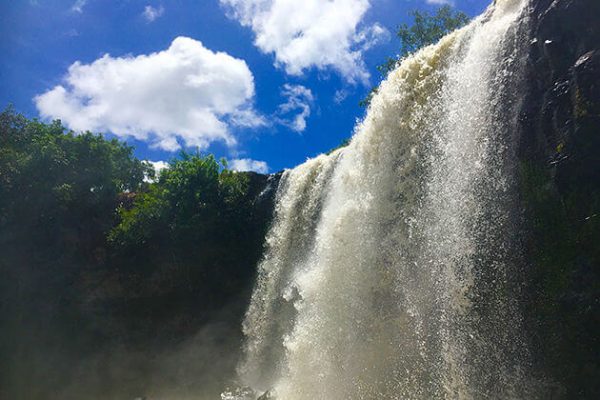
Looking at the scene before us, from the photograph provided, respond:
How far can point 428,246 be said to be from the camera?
10.5 metres

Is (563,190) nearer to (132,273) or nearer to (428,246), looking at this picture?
(428,246)

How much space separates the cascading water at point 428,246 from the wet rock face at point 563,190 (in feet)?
1.18

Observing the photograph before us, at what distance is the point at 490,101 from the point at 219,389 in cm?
1430

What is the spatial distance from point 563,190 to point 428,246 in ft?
9.48

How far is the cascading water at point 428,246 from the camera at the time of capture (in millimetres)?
9211

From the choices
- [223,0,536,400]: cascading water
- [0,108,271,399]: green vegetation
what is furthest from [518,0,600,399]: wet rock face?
[0,108,271,399]: green vegetation

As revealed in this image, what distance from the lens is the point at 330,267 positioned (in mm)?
12477

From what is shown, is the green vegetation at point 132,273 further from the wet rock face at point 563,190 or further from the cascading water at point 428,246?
the wet rock face at point 563,190

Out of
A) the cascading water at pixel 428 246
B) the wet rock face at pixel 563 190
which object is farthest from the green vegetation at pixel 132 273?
the wet rock face at pixel 563 190

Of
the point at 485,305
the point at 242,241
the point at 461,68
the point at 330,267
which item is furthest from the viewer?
the point at 242,241

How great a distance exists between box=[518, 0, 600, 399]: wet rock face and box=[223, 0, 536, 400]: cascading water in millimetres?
361

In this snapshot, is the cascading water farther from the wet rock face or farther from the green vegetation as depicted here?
the green vegetation

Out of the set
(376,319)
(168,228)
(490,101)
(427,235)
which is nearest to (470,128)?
(490,101)

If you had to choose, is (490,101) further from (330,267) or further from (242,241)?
(242,241)
